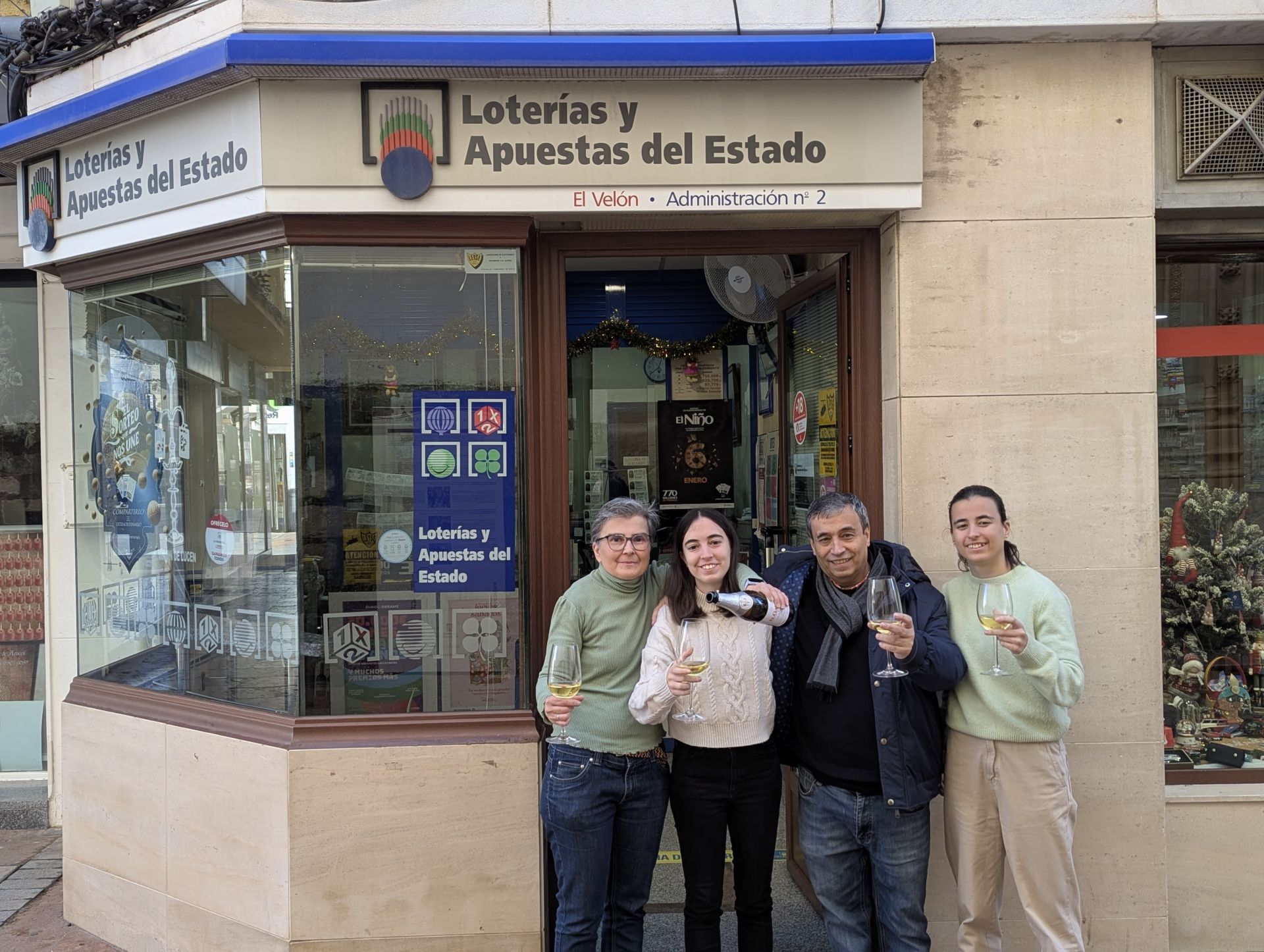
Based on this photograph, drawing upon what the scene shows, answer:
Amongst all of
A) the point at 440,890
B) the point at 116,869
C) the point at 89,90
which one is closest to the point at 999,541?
the point at 440,890

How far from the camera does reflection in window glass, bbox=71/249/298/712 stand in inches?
164

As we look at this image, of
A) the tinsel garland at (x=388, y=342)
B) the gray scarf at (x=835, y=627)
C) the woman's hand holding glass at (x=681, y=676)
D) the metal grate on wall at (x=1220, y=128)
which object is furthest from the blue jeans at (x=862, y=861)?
the metal grate on wall at (x=1220, y=128)

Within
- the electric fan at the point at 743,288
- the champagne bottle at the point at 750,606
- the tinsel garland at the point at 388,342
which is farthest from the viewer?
the electric fan at the point at 743,288

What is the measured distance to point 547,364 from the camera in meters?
A: 4.29

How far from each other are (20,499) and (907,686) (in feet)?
17.3

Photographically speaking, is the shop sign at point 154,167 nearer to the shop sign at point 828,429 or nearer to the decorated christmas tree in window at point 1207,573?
the shop sign at point 828,429

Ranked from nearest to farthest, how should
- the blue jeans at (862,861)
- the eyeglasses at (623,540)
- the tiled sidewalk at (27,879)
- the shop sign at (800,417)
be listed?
1. the blue jeans at (862,861)
2. the eyeglasses at (623,540)
3. the tiled sidewalk at (27,879)
4. the shop sign at (800,417)

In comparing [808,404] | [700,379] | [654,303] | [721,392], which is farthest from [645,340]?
[808,404]

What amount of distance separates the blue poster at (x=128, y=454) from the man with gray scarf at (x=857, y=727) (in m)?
3.08

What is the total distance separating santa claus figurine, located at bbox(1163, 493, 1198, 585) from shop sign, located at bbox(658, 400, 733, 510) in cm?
287

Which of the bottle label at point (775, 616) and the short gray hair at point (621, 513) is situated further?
the short gray hair at point (621, 513)

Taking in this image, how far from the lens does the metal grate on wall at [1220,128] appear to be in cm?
425

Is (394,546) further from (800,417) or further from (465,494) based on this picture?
(800,417)

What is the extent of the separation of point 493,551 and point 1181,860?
3.17 meters
